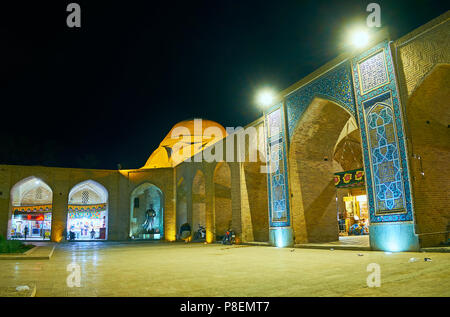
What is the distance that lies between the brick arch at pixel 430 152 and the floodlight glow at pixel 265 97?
5.78 metres

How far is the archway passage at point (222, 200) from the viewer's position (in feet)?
55.7

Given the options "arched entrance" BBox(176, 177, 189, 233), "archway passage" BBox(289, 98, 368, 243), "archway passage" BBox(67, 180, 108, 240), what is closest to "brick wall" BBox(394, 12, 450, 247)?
"archway passage" BBox(289, 98, 368, 243)

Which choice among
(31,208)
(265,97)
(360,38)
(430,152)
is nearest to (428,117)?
(430,152)

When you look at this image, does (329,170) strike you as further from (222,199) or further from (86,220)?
(86,220)

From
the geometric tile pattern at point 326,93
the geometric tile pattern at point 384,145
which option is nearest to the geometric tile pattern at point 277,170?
the geometric tile pattern at point 326,93

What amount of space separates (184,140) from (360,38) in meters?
22.1

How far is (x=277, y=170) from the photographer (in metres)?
12.5

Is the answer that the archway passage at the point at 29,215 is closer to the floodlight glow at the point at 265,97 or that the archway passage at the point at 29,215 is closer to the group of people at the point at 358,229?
the floodlight glow at the point at 265,97

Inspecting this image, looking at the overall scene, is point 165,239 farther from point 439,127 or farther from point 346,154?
point 439,127

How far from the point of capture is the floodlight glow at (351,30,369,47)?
911cm

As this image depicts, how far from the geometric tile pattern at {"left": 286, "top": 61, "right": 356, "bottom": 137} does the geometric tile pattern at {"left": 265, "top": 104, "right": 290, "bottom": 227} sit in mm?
525

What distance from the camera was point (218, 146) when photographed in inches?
669
